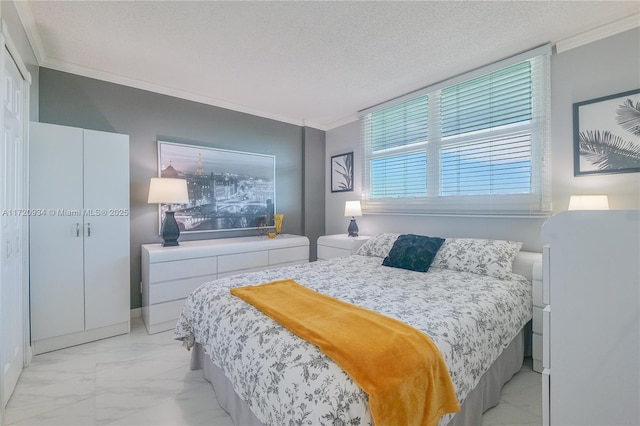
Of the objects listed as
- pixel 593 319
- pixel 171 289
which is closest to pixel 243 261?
pixel 171 289

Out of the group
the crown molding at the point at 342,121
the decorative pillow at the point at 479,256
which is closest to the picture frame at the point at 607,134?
the decorative pillow at the point at 479,256

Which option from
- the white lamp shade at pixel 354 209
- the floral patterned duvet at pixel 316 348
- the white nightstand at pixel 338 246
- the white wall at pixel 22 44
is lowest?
the floral patterned duvet at pixel 316 348

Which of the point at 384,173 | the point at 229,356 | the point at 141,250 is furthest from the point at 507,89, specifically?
the point at 141,250

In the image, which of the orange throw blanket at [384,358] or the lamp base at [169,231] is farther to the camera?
the lamp base at [169,231]

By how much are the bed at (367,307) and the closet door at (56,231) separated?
1271 mm

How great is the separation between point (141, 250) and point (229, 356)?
2.25 meters

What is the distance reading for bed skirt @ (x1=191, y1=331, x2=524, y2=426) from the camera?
1.41 meters

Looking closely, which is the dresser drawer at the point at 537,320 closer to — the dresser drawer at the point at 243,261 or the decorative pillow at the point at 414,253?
the decorative pillow at the point at 414,253

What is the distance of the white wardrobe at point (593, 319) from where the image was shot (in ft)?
2.27

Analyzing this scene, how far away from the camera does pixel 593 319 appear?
74 centimetres

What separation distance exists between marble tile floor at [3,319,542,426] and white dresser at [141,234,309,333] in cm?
42

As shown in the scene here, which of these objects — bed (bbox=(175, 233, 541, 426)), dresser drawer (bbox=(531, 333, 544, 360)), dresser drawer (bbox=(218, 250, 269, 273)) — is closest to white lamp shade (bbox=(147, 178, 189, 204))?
dresser drawer (bbox=(218, 250, 269, 273))

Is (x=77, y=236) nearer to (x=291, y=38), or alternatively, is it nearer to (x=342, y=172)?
(x=291, y=38)

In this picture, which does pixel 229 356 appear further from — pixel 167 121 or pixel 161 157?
pixel 167 121
